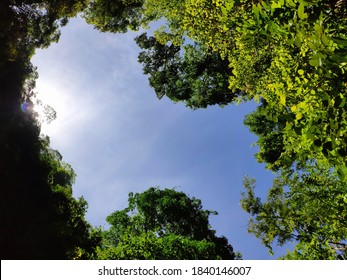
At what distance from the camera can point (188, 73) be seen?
35.1m

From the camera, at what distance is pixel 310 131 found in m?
5.10

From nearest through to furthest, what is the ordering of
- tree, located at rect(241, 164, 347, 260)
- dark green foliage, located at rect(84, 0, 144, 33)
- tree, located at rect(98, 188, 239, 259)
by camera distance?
A: tree, located at rect(241, 164, 347, 260), dark green foliage, located at rect(84, 0, 144, 33), tree, located at rect(98, 188, 239, 259)

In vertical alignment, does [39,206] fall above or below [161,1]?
below

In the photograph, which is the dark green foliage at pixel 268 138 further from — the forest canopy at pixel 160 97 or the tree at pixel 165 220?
the tree at pixel 165 220

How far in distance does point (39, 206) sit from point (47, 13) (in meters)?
15.0

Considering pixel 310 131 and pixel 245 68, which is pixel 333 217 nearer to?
pixel 310 131

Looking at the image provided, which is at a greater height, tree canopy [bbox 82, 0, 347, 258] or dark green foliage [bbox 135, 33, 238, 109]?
dark green foliage [bbox 135, 33, 238, 109]

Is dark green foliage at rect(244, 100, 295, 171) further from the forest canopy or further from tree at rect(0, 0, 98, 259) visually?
tree at rect(0, 0, 98, 259)

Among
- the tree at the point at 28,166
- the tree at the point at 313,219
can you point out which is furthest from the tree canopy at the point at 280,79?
the tree at the point at 28,166

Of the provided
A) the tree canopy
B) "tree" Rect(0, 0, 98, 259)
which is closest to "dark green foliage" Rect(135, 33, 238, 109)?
the tree canopy

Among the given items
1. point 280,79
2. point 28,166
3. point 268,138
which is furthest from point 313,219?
point 28,166

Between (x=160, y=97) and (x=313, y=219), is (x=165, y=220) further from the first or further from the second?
(x=313, y=219)

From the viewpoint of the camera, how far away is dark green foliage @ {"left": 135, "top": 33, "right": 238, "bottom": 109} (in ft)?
113
